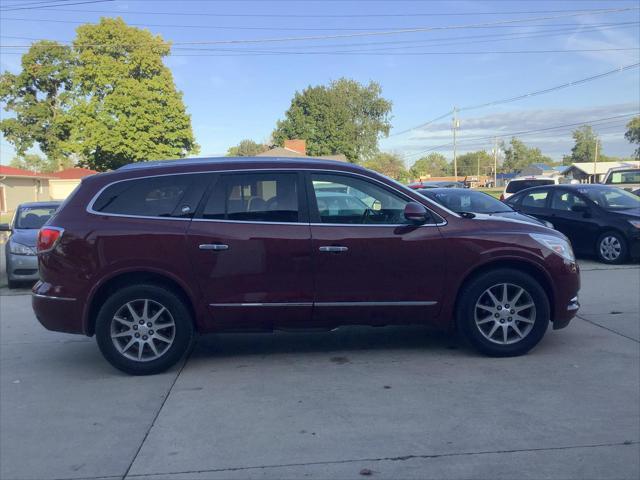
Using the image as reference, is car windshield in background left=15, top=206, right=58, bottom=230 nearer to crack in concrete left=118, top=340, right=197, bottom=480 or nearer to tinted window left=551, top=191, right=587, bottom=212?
crack in concrete left=118, top=340, right=197, bottom=480

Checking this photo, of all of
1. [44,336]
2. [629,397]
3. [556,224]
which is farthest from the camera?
[556,224]

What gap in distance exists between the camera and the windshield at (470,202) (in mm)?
11852

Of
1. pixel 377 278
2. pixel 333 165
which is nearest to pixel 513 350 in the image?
pixel 377 278

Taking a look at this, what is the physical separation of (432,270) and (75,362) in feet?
11.9

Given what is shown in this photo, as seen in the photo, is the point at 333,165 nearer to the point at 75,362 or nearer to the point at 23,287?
the point at 75,362

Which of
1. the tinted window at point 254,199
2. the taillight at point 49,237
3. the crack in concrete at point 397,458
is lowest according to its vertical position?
the crack in concrete at point 397,458

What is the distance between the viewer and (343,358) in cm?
568

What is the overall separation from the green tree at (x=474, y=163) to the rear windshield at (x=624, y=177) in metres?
113

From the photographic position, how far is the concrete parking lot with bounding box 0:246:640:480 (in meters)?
3.66

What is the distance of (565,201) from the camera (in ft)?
40.0

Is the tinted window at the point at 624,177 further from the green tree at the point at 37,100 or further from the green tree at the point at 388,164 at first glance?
the green tree at the point at 388,164

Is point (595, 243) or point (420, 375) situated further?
point (595, 243)

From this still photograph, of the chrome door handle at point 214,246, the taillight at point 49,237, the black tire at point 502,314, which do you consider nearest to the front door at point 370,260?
the black tire at point 502,314

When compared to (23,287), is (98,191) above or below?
above
